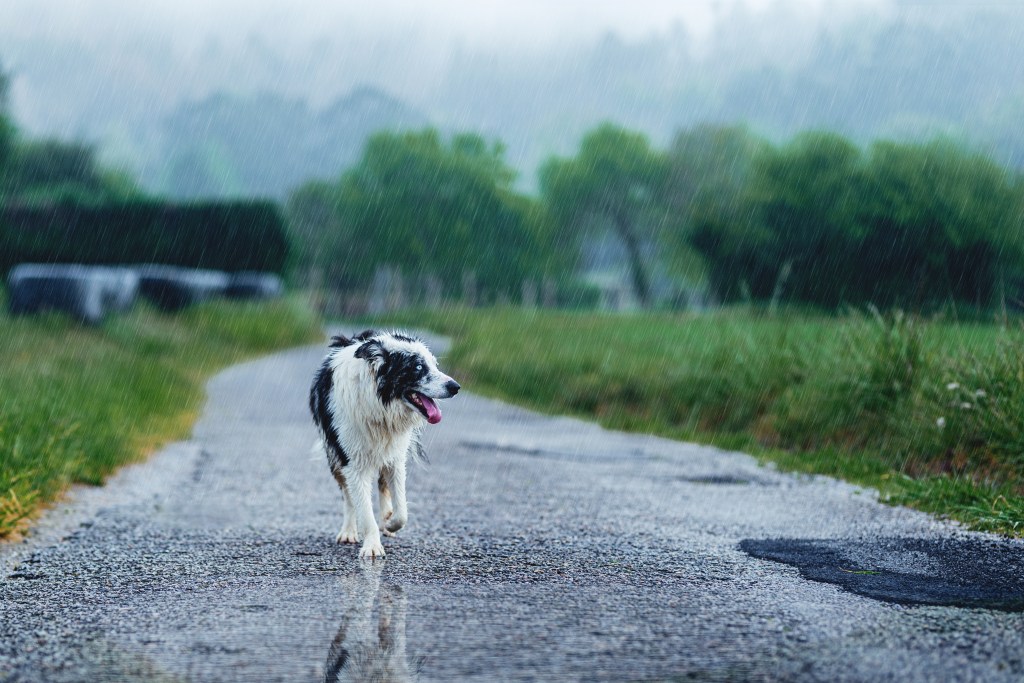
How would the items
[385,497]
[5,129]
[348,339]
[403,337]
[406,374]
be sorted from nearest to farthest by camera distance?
1. [406,374]
2. [403,337]
3. [385,497]
4. [348,339]
5. [5,129]

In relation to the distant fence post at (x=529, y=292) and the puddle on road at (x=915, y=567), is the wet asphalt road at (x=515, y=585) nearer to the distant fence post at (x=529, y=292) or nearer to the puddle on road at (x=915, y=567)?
the puddle on road at (x=915, y=567)

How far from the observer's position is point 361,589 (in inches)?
233

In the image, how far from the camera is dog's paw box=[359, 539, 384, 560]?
6.75m

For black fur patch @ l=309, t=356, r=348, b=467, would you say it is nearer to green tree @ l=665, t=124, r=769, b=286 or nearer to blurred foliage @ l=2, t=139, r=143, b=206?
green tree @ l=665, t=124, r=769, b=286

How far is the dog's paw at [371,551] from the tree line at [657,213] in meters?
11.0

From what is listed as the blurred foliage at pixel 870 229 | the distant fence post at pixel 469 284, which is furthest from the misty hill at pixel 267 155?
the blurred foliage at pixel 870 229

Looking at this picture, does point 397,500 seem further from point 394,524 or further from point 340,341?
point 340,341

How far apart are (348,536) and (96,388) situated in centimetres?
822

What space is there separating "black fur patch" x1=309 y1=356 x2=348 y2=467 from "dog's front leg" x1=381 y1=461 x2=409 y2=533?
0.34 m

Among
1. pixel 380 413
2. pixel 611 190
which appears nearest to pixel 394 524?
pixel 380 413

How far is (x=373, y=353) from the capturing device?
726cm

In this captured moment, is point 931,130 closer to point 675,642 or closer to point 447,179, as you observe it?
point 675,642

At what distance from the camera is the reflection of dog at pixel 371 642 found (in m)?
4.47

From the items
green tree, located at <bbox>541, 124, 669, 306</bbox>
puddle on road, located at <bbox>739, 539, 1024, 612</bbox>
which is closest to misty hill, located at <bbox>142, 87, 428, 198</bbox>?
green tree, located at <bbox>541, 124, 669, 306</bbox>
